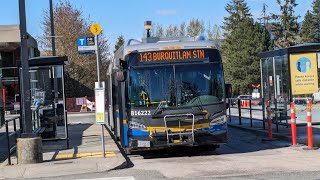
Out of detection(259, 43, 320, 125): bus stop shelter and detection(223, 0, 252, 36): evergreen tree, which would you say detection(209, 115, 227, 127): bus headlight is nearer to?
detection(259, 43, 320, 125): bus stop shelter

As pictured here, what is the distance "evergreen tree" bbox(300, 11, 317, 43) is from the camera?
70.2 metres

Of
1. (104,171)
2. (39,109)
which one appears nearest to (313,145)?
(104,171)

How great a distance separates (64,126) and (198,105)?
5258mm

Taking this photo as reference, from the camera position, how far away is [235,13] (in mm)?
84000

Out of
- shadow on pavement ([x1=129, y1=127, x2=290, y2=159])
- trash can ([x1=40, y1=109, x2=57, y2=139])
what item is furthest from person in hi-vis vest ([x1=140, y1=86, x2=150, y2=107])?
trash can ([x1=40, y1=109, x2=57, y2=139])

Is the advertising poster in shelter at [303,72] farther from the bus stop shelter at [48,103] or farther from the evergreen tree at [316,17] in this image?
the evergreen tree at [316,17]

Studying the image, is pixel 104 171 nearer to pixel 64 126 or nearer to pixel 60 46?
pixel 64 126

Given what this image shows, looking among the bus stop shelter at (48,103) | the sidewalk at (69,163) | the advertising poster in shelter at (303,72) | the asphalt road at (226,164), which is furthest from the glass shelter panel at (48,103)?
the advertising poster in shelter at (303,72)

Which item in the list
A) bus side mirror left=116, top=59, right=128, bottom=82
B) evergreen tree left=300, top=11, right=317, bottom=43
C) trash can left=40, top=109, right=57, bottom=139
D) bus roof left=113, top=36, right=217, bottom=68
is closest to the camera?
bus side mirror left=116, top=59, right=128, bottom=82

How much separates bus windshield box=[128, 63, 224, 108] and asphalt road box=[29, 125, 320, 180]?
147cm

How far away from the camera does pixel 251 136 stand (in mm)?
17969

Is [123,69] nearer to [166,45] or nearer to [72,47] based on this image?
[166,45]

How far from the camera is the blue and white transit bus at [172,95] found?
486 inches

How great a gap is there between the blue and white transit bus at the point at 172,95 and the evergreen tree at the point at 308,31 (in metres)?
59.8
